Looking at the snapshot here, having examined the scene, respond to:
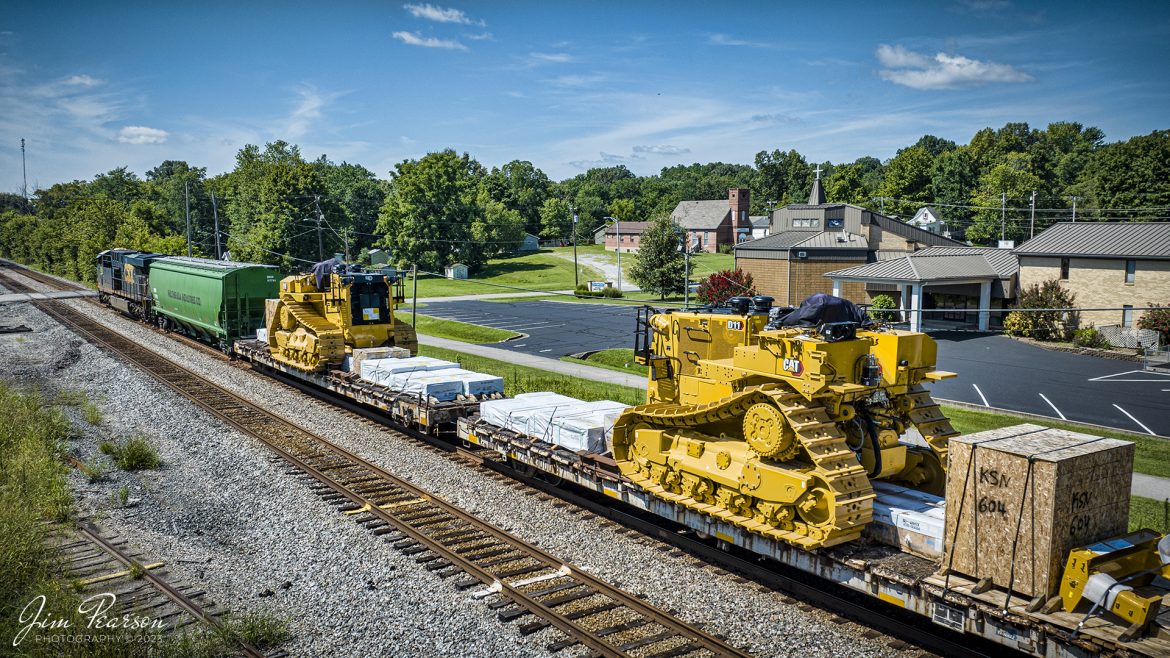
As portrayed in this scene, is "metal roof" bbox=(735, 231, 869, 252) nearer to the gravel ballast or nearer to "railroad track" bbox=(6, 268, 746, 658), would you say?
the gravel ballast

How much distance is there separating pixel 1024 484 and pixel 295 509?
11791 mm

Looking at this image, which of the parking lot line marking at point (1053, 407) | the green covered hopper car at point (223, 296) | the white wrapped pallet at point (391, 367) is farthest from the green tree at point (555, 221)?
the white wrapped pallet at point (391, 367)

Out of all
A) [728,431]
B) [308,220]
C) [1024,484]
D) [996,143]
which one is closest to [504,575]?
[728,431]

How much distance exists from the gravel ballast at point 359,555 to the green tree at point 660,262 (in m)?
35.7

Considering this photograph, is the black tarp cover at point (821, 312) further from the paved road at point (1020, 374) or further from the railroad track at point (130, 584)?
the paved road at point (1020, 374)

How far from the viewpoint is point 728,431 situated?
475 inches

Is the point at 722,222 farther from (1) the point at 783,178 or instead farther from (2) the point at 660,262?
(2) the point at 660,262

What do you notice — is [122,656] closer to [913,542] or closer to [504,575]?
[504,575]

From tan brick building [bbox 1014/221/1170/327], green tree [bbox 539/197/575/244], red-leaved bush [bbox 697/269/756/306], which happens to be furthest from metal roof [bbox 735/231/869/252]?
green tree [bbox 539/197/575/244]

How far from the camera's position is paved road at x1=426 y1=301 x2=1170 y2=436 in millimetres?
23859

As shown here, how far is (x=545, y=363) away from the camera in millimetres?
31734

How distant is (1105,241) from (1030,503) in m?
37.2

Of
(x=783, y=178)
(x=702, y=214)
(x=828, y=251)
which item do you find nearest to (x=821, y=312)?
(x=828, y=251)

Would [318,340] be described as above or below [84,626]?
above
